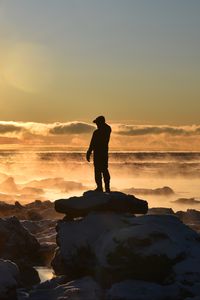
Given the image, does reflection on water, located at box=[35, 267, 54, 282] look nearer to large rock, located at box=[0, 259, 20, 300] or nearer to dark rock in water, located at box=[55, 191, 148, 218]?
dark rock in water, located at box=[55, 191, 148, 218]

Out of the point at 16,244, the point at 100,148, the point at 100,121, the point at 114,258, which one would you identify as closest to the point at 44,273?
the point at 16,244

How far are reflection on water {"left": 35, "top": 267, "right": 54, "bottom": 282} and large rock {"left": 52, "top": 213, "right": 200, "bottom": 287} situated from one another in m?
1.49

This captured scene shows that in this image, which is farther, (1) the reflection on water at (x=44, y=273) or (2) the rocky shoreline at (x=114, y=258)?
(1) the reflection on water at (x=44, y=273)

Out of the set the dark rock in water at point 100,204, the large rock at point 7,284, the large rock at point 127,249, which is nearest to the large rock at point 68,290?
the large rock at point 127,249

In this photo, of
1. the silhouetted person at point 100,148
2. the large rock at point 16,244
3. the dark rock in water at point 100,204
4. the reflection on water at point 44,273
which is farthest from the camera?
the large rock at point 16,244

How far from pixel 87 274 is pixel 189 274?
454 cm

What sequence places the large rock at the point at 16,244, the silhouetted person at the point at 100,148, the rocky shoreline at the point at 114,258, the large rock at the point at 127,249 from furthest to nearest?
1. the large rock at the point at 16,244
2. the silhouetted person at the point at 100,148
3. the large rock at the point at 127,249
4. the rocky shoreline at the point at 114,258

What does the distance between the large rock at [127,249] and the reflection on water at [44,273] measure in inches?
58.8

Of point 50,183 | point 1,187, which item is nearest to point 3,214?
point 1,187

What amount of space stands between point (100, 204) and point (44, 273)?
4446mm

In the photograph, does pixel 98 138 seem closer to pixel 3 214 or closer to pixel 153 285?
pixel 153 285

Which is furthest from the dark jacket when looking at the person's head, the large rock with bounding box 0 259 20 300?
the large rock with bounding box 0 259 20 300

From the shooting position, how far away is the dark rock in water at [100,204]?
21203 millimetres

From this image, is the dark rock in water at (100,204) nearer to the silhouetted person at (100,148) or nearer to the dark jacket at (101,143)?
the silhouetted person at (100,148)
